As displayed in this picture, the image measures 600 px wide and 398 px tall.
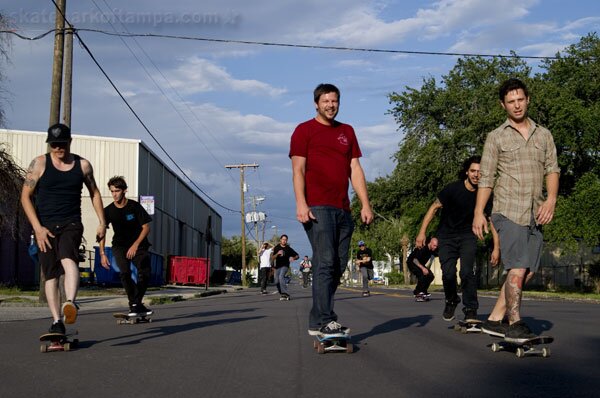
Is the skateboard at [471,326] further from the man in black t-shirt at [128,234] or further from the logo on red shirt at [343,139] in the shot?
the man in black t-shirt at [128,234]

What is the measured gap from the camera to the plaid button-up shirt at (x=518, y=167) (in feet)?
20.6

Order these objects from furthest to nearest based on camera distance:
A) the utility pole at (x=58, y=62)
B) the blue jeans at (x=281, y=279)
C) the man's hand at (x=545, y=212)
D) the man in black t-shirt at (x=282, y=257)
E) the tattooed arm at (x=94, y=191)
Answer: the man in black t-shirt at (x=282, y=257)
the blue jeans at (x=281, y=279)
the utility pole at (x=58, y=62)
the tattooed arm at (x=94, y=191)
the man's hand at (x=545, y=212)

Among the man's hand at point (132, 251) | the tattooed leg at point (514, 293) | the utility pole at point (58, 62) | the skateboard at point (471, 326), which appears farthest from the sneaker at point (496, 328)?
the utility pole at point (58, 62)

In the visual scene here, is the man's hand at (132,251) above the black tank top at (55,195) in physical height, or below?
below

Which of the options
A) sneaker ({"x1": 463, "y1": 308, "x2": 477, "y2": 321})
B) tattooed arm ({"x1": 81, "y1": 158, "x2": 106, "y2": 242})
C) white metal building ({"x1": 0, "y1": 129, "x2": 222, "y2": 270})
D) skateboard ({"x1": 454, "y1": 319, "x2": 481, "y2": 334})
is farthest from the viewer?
white metal building ({"x1": 0, "y1": 129, "x2": 222, "y2": 270})

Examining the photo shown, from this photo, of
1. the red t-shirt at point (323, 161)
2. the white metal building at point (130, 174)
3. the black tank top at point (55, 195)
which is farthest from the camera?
the white metal building at point (130, 174)

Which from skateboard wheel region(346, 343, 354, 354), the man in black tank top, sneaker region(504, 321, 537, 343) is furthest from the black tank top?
sneaker region(504, 321, 537, 343)

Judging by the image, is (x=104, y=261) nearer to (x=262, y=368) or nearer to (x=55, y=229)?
(x=55, y=229)

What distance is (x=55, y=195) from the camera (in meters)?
7.00

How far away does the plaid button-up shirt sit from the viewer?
6.27 m

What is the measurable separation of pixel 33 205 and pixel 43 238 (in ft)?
1.17

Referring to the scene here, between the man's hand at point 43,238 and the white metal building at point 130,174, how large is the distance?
3061cm

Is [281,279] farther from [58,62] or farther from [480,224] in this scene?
[480,224]

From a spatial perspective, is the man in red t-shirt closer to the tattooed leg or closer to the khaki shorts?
the khaki shorts
